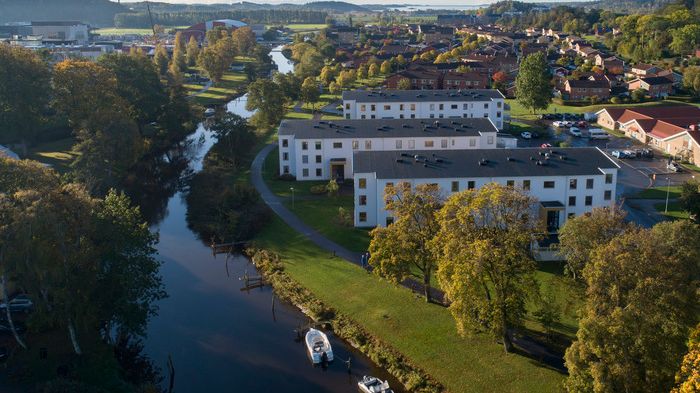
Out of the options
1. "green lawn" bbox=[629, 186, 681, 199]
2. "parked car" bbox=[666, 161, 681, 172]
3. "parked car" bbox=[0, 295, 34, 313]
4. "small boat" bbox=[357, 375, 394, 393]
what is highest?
"parked car" bbox=[666, 161, 681, 172]

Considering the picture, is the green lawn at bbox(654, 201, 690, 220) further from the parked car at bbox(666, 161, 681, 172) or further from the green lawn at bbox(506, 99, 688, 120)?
the green lawn at bbox(506, 99, 688, 120)

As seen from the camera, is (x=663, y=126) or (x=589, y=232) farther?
(x=663, y=126)

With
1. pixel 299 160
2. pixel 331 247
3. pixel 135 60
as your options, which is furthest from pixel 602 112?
pixel 135 60

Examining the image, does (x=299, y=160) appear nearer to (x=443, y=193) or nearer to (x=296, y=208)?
(x=296, y=208)

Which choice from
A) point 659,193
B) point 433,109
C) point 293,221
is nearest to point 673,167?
point 659,193

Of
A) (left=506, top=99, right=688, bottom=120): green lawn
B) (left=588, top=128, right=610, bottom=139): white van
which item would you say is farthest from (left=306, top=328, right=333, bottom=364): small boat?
(left=506, top=99, right=688, bottom=120): green lawn

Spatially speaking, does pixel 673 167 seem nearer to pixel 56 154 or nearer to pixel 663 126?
pixel 663 126
